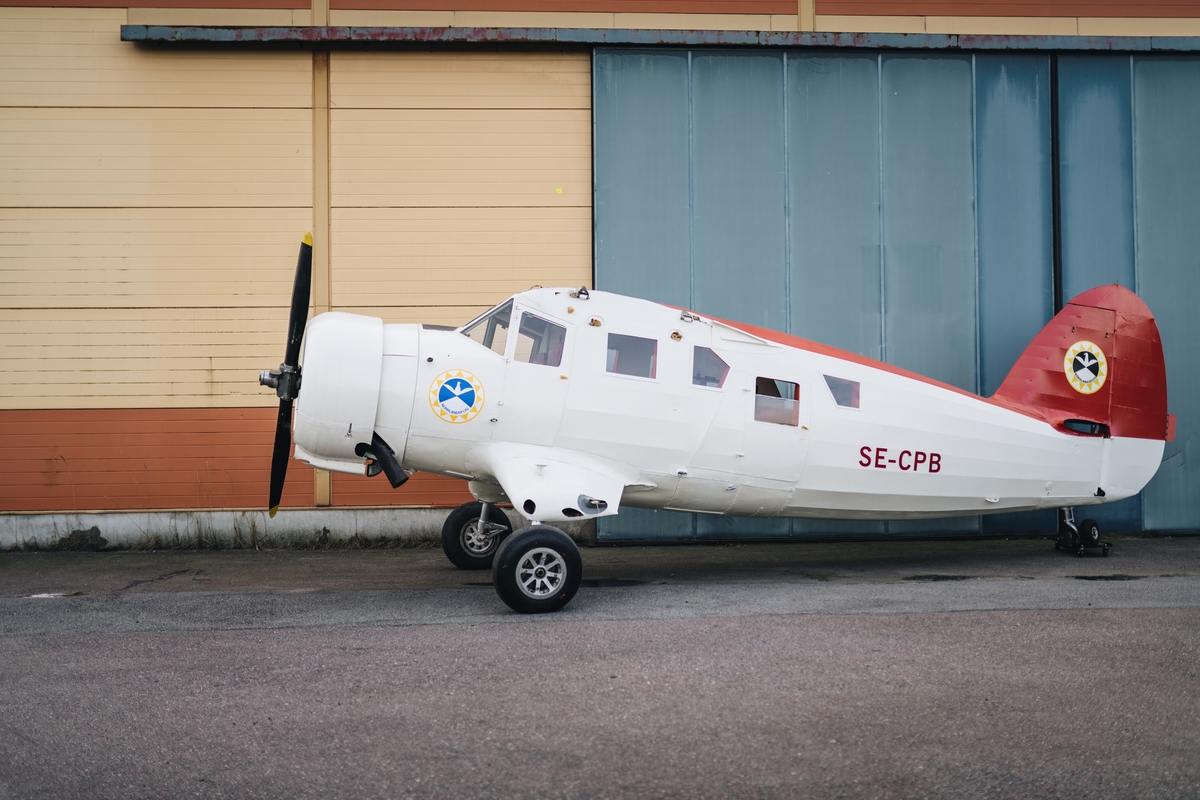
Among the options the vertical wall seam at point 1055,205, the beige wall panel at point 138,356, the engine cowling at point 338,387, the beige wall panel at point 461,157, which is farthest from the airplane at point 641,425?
the beige wall panel at point 461,157

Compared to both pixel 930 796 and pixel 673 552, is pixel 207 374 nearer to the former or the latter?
pixel 673 552

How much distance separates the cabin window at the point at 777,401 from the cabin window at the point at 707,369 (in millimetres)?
379

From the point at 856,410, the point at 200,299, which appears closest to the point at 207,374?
the point at 200,299

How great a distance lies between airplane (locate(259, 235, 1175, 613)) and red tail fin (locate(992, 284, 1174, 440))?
0.11 ft

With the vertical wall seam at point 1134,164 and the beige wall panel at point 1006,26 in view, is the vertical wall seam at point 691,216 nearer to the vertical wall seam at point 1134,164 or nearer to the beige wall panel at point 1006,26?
the beige wall panel at point 1006,26

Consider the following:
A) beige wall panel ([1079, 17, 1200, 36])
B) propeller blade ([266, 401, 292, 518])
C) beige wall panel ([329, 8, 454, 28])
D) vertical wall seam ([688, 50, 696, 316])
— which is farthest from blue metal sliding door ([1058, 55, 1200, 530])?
propeller blade ([266, 401, 292, 518])

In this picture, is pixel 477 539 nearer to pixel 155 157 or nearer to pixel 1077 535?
pixel 1077 535

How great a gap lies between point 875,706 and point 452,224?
8870mm

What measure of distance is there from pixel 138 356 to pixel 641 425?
766 centimetres

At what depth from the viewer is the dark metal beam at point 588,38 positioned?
36.7 feet

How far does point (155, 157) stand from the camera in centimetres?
1135

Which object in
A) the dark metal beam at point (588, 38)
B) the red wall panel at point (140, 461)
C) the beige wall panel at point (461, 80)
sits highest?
the dark metal beam at point (588, 38)

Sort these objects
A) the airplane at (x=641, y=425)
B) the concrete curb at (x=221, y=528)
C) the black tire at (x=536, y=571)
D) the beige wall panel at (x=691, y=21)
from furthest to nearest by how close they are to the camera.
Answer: the beige wall panel at (x=691, y=21), the concrete curb at (x=221, y=528), the airplane at (x=641, y=425), the black tire at (x=536, y=571)

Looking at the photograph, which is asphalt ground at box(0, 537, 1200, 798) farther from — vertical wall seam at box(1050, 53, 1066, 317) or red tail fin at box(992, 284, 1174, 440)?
vertical wall seam at box(1050, 53, 1066, 317)
